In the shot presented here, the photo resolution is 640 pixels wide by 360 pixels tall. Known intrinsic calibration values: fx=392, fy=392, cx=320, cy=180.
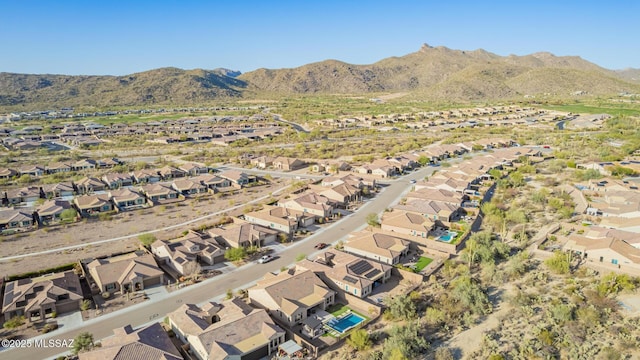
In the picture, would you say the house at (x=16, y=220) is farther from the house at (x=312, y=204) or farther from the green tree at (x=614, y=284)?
the green tree at (x=614, y=284)

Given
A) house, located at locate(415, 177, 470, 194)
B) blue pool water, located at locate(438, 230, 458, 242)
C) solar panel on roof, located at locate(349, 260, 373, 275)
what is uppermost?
house, located at locate(415, 177, 470, 194)

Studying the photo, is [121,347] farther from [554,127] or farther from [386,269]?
[554,127]

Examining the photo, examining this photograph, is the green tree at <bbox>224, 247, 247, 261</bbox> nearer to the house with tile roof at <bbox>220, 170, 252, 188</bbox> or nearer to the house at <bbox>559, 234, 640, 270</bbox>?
the house with tile roof at <bbox>220, 170, 252, 188</bbox>

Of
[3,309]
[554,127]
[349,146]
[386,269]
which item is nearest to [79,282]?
[3,309]

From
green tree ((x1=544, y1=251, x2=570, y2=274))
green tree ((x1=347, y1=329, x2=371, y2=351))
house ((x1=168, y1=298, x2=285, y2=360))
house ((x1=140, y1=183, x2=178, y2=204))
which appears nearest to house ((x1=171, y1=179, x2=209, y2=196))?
house ((x1=140, y1=183, x2=178, y2=204))

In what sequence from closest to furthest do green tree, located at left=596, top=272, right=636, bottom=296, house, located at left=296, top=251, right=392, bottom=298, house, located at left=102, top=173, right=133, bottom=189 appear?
green tree, located at left=596, top=272, right=636, bottom=296
house, located at left=296, top=251, right=392, bottom=298
house, located at left=102, top=173, right=133, bottom=189

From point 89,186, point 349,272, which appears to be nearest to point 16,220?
point 89,186
